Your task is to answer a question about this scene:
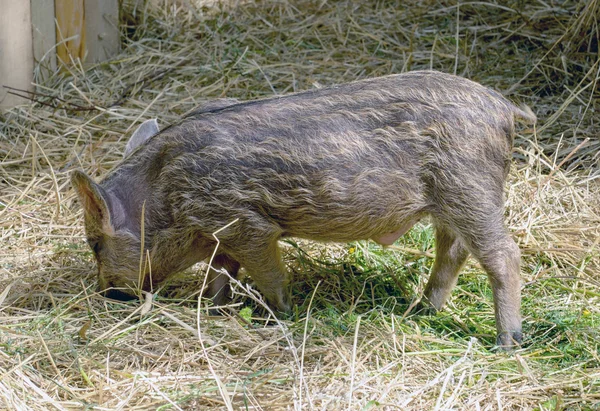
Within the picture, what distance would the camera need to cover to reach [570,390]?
408 cm

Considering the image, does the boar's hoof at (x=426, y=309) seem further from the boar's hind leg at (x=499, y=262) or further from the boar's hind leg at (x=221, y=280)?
the boar's hind leg at (x=221, y=280)

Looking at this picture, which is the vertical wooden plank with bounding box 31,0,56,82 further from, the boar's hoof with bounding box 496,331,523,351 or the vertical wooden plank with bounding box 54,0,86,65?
the boar's hoof with bounding box 496,331,523,351

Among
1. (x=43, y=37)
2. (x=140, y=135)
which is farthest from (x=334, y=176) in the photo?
(x=43, y=37)

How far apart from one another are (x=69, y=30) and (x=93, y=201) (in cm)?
354

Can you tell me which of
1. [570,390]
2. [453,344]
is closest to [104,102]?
[453,344]

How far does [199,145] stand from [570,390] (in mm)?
2351

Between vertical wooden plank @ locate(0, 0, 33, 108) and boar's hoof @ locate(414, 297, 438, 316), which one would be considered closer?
boar's hoof @ locate(414, 297, 438, 316)

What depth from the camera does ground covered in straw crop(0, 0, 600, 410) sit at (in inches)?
159

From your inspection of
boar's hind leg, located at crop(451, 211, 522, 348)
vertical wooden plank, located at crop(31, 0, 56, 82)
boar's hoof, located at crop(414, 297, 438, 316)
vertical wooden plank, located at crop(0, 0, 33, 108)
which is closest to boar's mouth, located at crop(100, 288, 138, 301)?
boar's hoof, located at crop(414, 297, 438, 316)

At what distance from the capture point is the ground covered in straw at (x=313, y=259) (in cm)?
404

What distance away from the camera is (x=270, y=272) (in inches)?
192

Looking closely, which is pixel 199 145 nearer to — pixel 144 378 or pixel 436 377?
pixel 144 378

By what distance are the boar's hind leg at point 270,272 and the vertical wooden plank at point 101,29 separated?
13.3 feet

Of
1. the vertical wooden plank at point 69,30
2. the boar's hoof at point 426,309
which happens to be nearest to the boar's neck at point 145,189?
the boar's hoof at point 426,309
